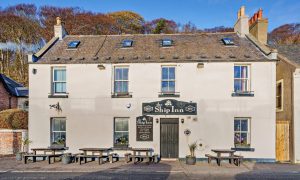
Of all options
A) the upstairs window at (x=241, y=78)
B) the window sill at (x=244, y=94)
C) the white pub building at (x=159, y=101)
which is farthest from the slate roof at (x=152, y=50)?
the window sill at (x=244, y=94)

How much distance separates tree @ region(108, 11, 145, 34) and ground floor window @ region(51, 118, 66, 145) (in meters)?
32.8

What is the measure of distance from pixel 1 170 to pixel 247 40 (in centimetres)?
1628

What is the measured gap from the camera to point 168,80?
580 inches

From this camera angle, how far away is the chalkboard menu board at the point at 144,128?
14.5 m

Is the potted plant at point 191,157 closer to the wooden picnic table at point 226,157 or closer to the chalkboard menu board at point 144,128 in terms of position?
the wooden picnic table at point 226,157

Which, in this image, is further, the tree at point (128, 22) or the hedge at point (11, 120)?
the tree at point (128, 22)

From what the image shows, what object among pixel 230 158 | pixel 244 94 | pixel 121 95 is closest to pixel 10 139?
pixel 121 95

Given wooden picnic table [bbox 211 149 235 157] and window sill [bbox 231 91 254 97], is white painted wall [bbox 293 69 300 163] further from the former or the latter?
wooden picnic table [bbox 211 149 235 157]

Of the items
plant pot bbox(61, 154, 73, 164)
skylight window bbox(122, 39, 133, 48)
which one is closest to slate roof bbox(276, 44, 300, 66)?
skylight window bbox(122, 39, 133, 48)

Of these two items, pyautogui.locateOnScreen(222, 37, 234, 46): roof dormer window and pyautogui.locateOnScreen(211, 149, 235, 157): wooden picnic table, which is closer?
pyautogui.locateOnScreen(211, 149, 235, 157): wooden picnic table

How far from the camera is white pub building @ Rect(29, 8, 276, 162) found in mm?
14234

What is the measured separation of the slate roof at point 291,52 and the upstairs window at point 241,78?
308 centimetres

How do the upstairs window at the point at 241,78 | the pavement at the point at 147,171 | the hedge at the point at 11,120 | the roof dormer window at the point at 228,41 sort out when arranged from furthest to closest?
1. the hedge at the point at 11,120
2. the roof dormer window at the point at 228,41
3. the upstairs window at the point at 241,78
4. the pavement at the point at 147,171

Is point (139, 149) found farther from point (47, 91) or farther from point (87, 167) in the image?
point (47, 91)
